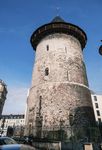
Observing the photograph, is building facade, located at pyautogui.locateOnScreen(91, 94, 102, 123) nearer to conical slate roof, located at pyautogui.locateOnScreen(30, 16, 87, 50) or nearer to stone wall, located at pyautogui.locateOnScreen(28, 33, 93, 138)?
conical slate roof, located at pyautogui.locateOnScreen(30, 16, 87, 50)

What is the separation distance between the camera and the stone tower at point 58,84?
14867 mm

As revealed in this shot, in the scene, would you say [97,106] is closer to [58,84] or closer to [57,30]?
[57,30]

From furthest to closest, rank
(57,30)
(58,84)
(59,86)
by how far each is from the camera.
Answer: (57,30) → (58,84) → (59,86)

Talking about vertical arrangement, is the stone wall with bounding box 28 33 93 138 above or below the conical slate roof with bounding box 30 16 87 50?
below

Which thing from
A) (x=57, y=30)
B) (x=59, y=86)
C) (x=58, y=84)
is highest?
(x=57, y=30)

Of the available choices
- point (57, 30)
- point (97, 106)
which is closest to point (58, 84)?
point (57, 30)

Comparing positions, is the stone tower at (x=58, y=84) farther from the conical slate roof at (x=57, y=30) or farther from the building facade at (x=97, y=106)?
the building facade at (x=97, y=106)

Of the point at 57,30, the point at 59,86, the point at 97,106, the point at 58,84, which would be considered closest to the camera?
the point at 59,86

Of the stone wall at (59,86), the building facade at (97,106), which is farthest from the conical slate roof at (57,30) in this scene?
the building facade at (97,106)

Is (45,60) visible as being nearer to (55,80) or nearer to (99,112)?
(55,80)

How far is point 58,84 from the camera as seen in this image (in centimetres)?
1639

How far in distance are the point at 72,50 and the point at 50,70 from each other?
3.99 m

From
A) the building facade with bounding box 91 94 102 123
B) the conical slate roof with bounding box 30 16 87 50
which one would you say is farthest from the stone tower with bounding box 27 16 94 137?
the building facade with bounding box 91 94 102 123

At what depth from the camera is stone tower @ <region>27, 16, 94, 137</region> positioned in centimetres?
1487
